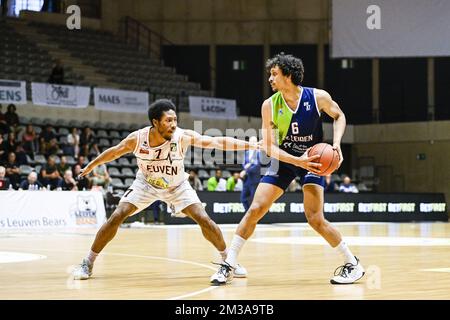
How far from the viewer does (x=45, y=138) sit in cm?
2403

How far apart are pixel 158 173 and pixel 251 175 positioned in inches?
493

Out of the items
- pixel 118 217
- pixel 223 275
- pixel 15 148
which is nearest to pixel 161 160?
pixel 118 217

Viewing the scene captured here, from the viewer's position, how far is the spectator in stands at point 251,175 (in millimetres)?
20766

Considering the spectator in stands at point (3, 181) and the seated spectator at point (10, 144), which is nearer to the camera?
the spectator in stands at point (3, 181)

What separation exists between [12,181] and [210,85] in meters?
14.8

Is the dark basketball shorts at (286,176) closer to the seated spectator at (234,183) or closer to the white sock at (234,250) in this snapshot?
the white sock at (234,250)

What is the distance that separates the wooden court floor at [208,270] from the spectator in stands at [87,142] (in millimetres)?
9247

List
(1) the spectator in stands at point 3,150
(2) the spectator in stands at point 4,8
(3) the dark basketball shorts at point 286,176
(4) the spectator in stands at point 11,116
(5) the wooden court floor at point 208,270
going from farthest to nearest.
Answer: (2) the spectator in stands at point 4,8 → (4) the spectator in stands at point 11,116 → (1) the spectator in stands at point 3,150 → (3) the dark basketball shorts at point 286,176 → (5) the wooden court floor at point 208,270

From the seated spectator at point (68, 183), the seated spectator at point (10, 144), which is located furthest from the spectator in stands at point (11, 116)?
the seated spectator at point (68, 183)

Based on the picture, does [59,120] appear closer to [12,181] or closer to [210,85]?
[12,181]

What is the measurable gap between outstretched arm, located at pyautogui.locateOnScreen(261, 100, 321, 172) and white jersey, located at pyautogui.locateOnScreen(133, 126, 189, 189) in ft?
2.98

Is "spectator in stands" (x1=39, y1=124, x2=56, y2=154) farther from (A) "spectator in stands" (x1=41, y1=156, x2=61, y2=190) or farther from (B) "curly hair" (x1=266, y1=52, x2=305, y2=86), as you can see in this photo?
(B) "curly hair" (x1=266, y1=52, x2=305, y2=86)

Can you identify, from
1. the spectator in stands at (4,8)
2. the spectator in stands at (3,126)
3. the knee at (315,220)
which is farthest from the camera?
the spectator in stands at (4,8)

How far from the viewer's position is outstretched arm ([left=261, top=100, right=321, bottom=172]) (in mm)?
7410
